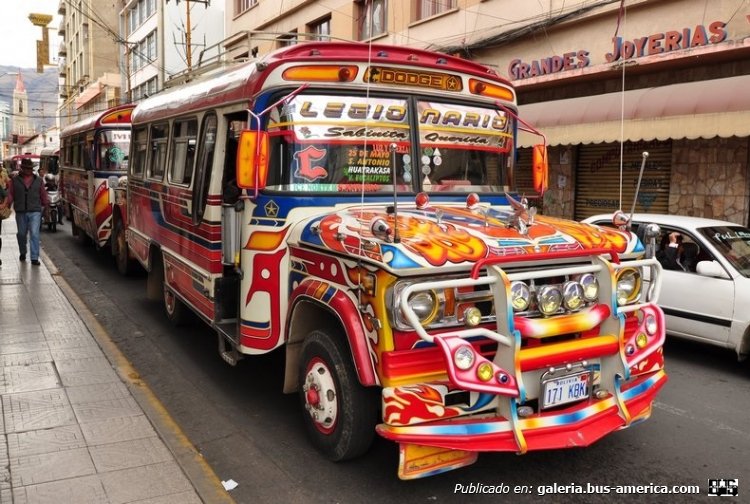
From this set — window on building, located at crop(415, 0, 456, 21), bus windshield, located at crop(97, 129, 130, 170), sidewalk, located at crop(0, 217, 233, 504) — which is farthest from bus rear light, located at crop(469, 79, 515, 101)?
window on building, located at crop(415, 0, 456, 21)

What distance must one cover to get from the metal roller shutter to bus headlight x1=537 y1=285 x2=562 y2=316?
9508 mm

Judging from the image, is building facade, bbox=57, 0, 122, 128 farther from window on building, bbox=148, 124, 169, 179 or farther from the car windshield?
the car windshield

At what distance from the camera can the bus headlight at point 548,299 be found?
3715 millimetres

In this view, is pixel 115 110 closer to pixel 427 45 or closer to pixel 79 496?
pixel 427 45

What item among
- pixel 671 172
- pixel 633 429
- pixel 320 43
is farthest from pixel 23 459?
pixel 671 172

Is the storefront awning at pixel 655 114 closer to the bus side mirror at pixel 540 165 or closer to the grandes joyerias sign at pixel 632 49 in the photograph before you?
the grandes joyerias sign at pixel 632 49

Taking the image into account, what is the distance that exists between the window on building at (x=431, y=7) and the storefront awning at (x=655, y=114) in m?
4.83

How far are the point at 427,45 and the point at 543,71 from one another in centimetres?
383

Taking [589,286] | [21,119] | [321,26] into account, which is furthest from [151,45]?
[21,119]

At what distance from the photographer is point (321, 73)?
15.4ft

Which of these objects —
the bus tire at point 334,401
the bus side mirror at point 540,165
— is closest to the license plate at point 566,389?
the bus tire at point 334,401

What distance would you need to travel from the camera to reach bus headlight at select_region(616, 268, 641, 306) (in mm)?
4312

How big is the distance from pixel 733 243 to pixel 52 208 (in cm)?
1722

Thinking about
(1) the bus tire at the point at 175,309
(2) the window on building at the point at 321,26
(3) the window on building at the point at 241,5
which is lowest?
(1) the bus tire at the point at 175,309
